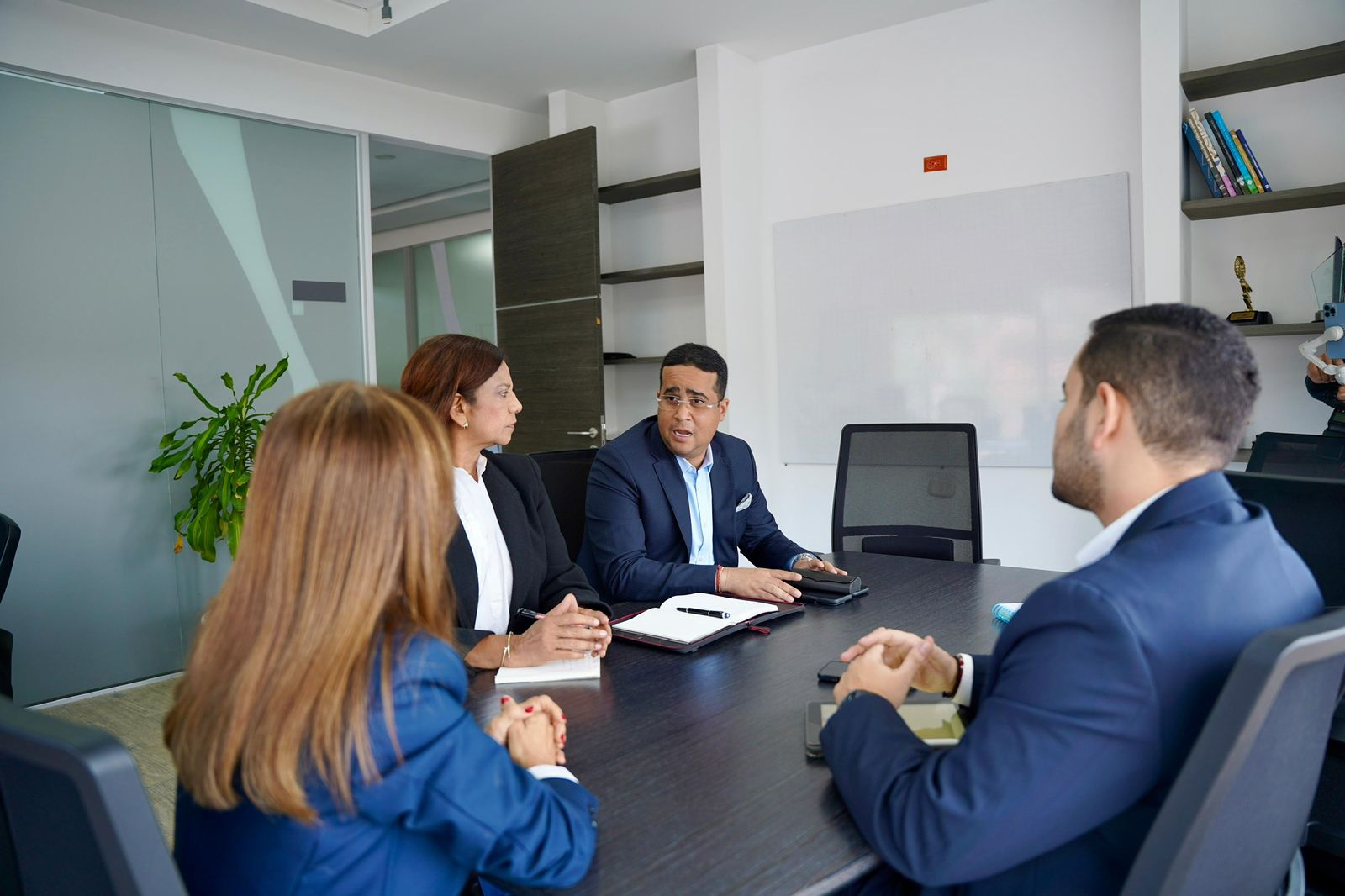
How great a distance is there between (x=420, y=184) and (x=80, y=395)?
3.24 meters

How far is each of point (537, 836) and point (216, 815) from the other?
33cm

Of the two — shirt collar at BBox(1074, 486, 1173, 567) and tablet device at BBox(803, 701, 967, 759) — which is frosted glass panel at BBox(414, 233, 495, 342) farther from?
shirt collar at BBox(1074, 486, 1173, 567)

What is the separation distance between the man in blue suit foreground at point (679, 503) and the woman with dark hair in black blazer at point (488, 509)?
0.66ft

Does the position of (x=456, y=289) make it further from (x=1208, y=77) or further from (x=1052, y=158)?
(x=1208, y=77)

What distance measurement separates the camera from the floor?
318cm

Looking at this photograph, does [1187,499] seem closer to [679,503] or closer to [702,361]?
[679,503]

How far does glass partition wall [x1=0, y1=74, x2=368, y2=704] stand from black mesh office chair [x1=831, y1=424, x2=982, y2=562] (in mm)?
2965

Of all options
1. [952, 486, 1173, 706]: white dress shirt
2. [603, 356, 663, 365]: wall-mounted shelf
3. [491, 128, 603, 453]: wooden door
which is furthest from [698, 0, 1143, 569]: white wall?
[952, 486, 1173, 706]: white dress shirt

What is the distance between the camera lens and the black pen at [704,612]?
203 cm

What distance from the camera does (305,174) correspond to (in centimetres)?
487

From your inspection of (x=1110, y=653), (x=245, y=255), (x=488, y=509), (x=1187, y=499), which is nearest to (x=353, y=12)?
(x=245, y=255)

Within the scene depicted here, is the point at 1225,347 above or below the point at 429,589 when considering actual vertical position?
above


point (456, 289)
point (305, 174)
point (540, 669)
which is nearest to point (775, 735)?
point (540, 669)

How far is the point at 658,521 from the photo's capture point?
2.76 m
